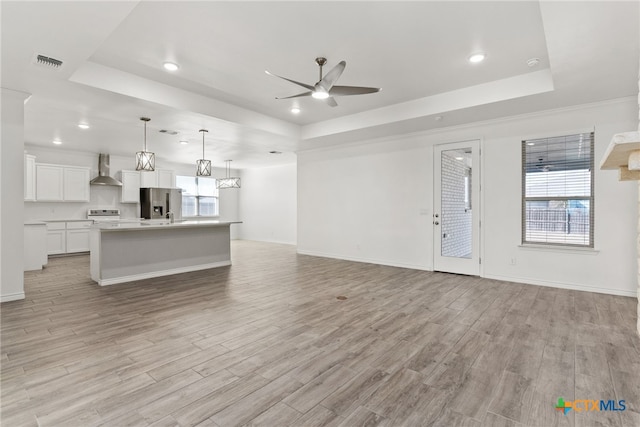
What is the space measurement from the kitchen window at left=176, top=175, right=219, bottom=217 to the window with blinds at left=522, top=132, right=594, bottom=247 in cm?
938

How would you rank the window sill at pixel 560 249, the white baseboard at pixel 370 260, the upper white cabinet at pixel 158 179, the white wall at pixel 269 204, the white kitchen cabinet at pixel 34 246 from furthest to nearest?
1. the white wall at pixel 269 204
2. the upper white cabinet at pixel 158 179
3. the white baseboard at pixel 370 260
4. the white kitchen cabinet at pixel 34 246
5. the window sill at pixel 560 249

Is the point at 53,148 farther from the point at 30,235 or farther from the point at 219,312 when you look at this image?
the point at 219,312

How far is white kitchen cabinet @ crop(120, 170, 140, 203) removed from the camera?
28.5 ft

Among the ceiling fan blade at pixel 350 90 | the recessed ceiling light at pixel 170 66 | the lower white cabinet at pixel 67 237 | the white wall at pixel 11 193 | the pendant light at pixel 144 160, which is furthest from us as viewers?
the lower white cabinet at pixel 67 237

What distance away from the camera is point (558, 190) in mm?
4637


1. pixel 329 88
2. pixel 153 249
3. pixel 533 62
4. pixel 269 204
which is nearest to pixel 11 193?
pixel 153 249

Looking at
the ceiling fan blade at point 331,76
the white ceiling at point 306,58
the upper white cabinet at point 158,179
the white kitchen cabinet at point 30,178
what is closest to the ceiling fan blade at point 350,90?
the ceiling fan blade at point 331,76

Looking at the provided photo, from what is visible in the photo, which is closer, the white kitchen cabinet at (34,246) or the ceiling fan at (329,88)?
the ceiling fan at (329,88)

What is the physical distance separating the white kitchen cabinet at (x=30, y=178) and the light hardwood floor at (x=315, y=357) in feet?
12.8

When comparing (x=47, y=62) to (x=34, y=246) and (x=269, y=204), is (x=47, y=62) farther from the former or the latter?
(x=269, y=204)

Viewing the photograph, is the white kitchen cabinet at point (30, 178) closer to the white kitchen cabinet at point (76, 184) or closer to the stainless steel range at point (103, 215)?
the white kitchen cabinet at point (76, 184)

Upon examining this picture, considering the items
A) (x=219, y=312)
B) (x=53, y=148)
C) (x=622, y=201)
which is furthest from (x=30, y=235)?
(x=622, y=201)

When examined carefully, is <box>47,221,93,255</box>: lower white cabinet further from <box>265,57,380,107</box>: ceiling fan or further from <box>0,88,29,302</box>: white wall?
<box>265,57,380,107</box>: ceiling fan

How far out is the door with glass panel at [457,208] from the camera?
5.33 metres
